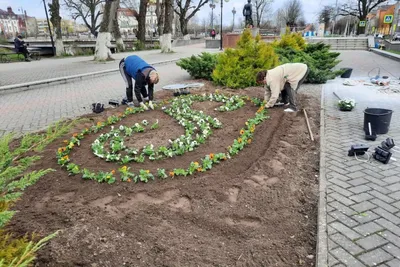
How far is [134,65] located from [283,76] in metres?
3.12

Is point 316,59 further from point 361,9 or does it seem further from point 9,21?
point 9,21

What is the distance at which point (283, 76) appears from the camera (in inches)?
233

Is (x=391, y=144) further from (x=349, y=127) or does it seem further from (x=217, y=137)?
(x=217, y=137)

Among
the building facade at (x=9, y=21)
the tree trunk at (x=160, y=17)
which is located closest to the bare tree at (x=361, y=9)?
the tree trunk at (x=160, y=17)

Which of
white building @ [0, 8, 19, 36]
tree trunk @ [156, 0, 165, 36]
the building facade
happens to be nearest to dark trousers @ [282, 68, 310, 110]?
tree trunk @ [156, 0, 165, 36]

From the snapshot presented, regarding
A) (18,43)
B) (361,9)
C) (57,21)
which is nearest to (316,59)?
(18,43)

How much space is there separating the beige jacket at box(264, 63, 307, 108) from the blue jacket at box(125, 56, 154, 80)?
2492 millimetres

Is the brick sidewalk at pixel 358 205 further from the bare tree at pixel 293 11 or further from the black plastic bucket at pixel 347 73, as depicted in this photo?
the bare tree at pixel 293 11

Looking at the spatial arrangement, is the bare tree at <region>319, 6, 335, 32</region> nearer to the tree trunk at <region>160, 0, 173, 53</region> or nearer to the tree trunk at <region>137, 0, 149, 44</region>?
the tree trunk at <region>137, 0, 149, 44</region>

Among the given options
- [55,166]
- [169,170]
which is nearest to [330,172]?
[169,170]

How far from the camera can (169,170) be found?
370 cm

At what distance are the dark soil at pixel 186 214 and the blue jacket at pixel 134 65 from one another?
7.51 ft

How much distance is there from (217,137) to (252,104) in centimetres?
241

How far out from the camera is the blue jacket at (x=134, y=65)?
19.1ft
